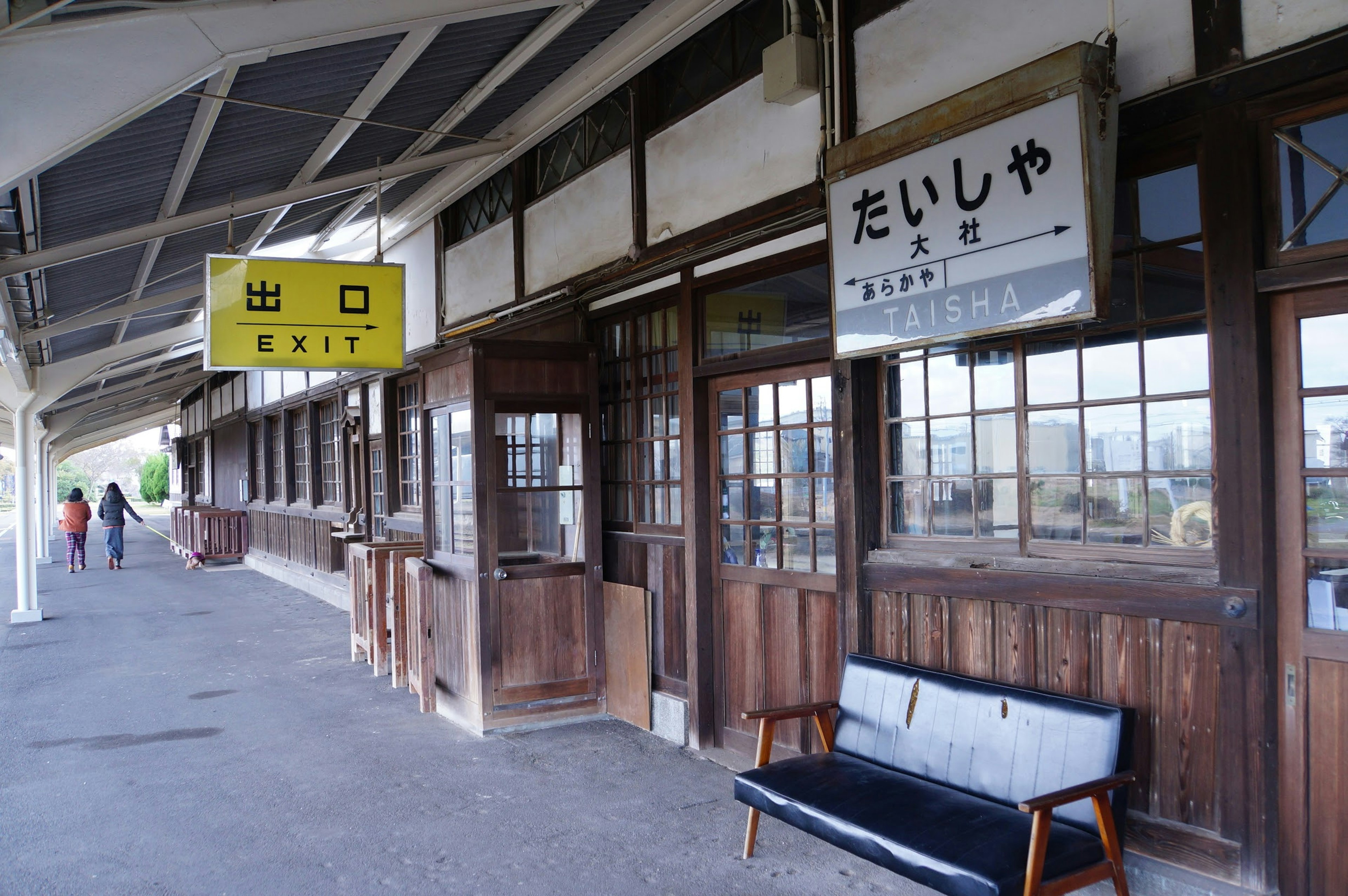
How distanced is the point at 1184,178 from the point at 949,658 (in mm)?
1945

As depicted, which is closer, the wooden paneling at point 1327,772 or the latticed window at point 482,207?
the wooden paneling at point 1327,772

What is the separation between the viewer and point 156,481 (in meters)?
45.2

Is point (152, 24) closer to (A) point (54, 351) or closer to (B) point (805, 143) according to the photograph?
(B) point (805, 143)

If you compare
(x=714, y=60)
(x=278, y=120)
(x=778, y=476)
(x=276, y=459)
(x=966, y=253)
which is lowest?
(x=778, y=476)

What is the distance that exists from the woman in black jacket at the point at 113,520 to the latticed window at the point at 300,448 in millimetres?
4460

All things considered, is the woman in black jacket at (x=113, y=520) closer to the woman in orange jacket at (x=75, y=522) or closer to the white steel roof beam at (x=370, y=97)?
the woman in orange jacket at (x=75, y=522)

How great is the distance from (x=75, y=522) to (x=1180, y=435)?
16.8 meters

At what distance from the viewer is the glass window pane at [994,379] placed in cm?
343

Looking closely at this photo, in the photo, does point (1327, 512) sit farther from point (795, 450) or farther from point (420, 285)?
point (420, 285)

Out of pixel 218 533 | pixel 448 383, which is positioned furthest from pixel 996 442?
pixel 218 533

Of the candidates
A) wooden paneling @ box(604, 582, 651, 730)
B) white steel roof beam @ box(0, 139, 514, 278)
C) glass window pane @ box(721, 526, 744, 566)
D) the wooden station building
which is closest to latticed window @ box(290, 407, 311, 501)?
white steel roof beam @ box(0, 139, 514, 278)

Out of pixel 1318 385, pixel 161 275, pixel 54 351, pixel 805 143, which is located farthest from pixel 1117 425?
pixel 54 351

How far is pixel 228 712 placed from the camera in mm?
6082

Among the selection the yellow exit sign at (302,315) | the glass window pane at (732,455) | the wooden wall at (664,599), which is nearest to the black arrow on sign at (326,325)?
the yellow exit sign at (302,315)
